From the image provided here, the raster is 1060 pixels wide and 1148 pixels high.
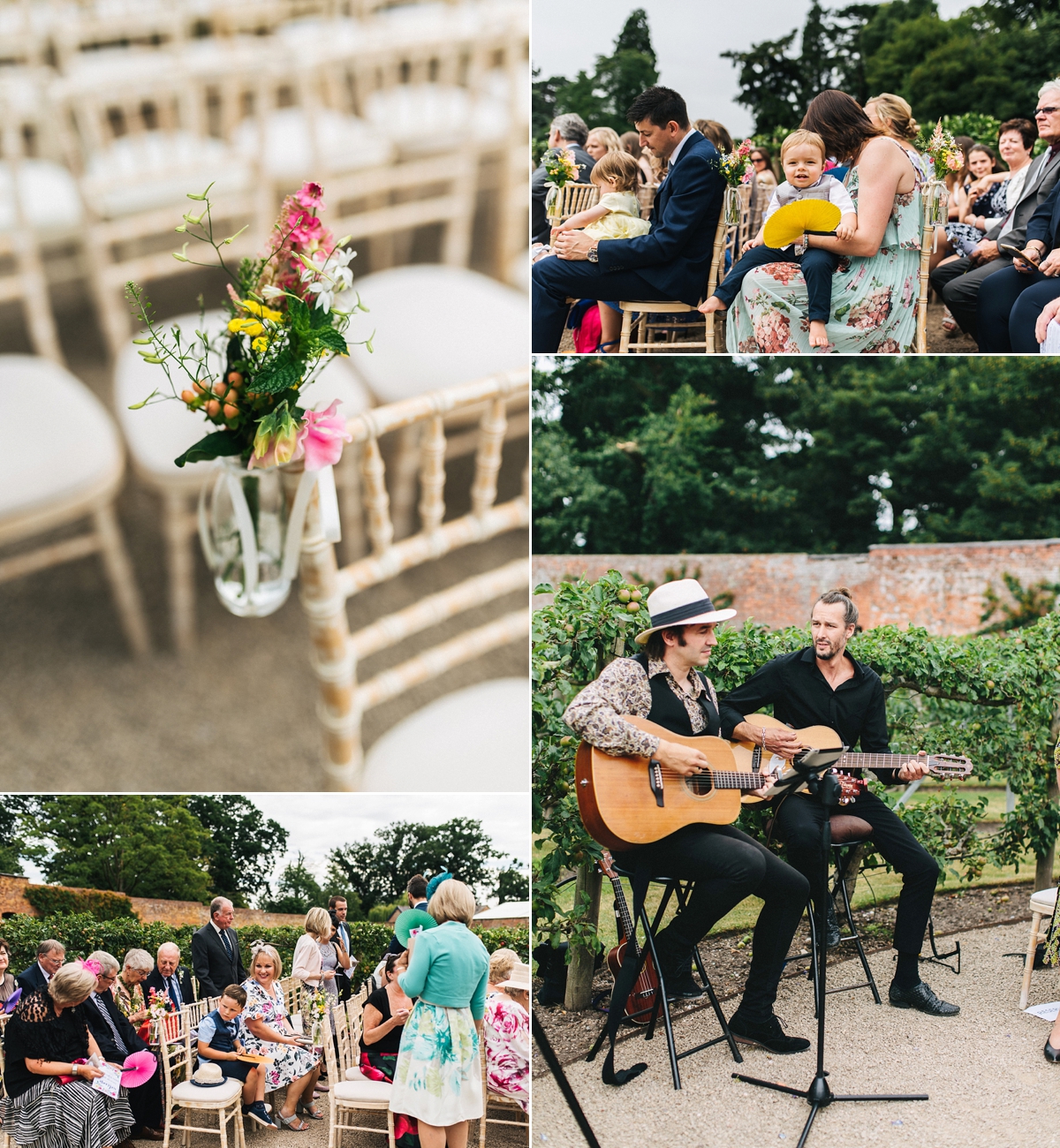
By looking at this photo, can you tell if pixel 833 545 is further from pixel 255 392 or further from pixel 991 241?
pixel 255 392

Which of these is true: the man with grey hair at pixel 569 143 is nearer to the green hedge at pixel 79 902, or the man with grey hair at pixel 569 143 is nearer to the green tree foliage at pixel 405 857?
the green tree foliage at pixel 405 857

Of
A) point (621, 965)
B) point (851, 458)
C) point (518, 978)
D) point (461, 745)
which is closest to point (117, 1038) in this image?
point (518, 978)

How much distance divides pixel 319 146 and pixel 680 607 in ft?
6.18

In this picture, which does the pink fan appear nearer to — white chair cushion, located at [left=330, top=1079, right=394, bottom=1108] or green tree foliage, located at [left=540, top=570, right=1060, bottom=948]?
white chair cushion, located at [left=330, top=1079, right=394, bottom=1108]

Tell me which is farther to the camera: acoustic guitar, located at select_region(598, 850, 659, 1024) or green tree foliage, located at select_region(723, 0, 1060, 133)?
green tree foliage, located at select_region(723, 0, 1060, 133)

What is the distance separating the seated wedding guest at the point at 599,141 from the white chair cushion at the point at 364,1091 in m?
3.16

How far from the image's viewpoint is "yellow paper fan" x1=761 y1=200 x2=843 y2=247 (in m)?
3.30

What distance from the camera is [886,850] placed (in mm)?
3297

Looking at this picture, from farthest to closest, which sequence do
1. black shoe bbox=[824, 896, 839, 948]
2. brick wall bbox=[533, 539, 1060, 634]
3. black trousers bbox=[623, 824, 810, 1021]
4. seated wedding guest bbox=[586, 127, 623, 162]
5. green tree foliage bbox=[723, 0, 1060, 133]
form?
brick wall bbox=[533, 539, 1060, 634]
green tree foliage bbox=[723, 0, 1060, 133]
black shoe bbox=[824, 896, 839, 948]
seated wedding guest bbox=[586, 127, 623, 162]
black trousers bbox=[623, 824, 810, 1021]

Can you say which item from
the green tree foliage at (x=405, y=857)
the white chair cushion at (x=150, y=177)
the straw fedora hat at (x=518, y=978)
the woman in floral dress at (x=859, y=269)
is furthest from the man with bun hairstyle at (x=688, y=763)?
the white chair cushion at (x=150, y=177)

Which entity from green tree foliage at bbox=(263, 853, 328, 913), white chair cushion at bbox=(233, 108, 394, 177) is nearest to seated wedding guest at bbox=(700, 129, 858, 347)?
white chair cushion at bbox=(233, 108, 394, 177)

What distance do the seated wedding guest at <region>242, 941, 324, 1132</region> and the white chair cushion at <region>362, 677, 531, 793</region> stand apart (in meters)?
0.77

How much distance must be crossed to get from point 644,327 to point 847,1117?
2.57 metres

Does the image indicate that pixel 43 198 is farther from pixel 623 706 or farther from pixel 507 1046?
pixel 507 1046
